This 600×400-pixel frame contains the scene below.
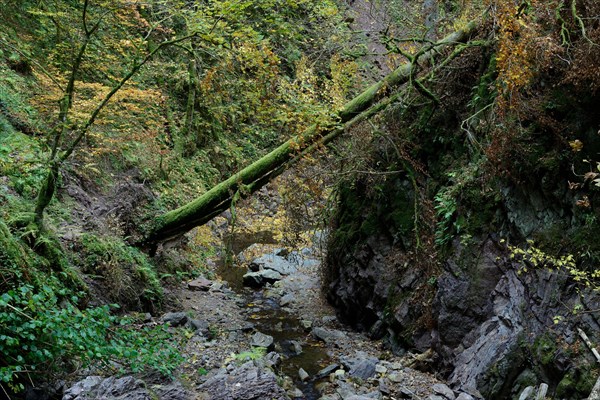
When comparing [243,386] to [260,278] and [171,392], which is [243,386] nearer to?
[171,392]

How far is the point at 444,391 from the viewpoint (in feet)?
20.0

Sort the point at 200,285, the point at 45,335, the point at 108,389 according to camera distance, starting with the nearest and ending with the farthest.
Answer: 1. the point at 45,335
2. the point at 108,389
3. the point at 200,285

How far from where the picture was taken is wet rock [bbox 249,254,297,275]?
1375cm

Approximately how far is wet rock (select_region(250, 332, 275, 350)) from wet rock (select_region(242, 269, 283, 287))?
414 centimetres

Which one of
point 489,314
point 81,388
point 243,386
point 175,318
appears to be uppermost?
point 81,388

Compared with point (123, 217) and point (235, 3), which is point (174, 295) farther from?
point (235, 3)

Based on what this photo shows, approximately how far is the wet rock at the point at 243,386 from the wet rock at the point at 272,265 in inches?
299

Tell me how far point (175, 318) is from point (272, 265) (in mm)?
6044

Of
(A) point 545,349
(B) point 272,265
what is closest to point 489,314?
(A) point 545,349

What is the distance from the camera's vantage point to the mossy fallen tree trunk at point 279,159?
333 inches

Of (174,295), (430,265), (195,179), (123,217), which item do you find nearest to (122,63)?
(195,179)

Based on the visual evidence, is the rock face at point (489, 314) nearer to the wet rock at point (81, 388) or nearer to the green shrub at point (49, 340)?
the green shrub at point (49, 340)

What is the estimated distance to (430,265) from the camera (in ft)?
24.2

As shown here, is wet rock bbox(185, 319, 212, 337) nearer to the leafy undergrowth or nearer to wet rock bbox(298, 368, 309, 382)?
wet rock bbox(298, 368, 309, 382)
